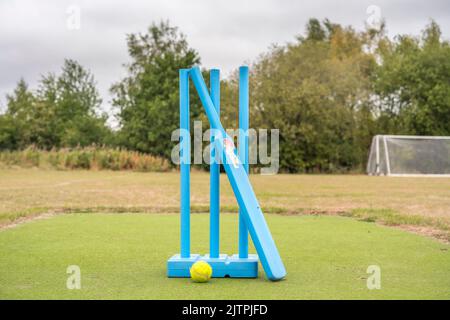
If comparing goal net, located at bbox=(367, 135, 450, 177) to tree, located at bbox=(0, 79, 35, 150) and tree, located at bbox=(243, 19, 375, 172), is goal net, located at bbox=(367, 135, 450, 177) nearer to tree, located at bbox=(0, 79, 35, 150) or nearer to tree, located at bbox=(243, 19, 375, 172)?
tree, located at bbox=(243, 19, 375, 172)

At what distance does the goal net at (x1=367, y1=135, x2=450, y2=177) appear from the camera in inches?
1006

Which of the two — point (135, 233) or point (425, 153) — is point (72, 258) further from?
point (425, 153)

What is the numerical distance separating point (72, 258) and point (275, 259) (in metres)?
2.06

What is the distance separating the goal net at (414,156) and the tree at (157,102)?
12520 mm

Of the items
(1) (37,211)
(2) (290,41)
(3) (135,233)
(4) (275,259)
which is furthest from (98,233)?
(2) (290,41)

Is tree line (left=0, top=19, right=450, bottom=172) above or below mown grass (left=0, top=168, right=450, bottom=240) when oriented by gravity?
above

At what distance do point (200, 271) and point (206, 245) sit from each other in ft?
6.67

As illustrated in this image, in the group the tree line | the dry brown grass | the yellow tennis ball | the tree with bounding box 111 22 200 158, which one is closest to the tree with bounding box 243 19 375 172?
the tree line

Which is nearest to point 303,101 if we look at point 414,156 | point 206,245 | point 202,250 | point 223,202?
point 414,156

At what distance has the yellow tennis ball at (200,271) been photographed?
14.5ft

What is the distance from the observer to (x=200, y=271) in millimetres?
4398

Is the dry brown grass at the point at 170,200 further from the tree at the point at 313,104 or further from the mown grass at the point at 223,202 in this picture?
the tree at the point at 313,104

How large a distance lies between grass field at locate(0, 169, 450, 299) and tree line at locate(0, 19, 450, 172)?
15875 mm

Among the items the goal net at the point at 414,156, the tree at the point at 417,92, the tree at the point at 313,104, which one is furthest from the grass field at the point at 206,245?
the tree at the point at 417,92
